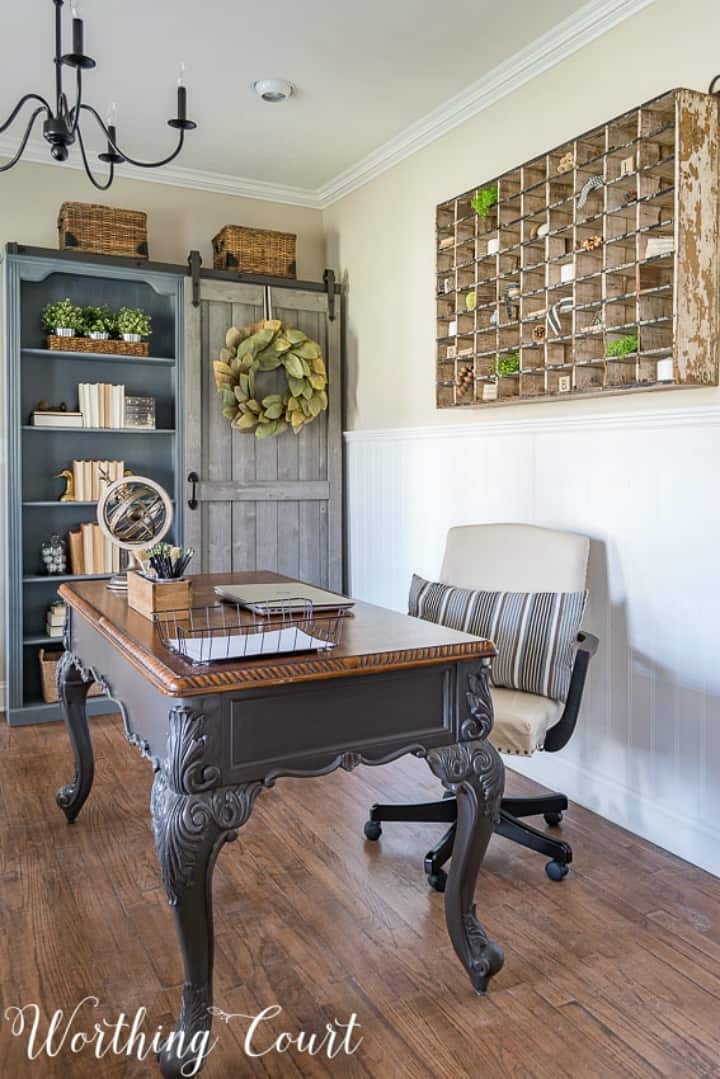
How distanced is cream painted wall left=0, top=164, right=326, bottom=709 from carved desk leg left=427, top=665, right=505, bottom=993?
279cm

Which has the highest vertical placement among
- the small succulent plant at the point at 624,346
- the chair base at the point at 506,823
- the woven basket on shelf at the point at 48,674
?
the small succulent plant at the point at 624,346

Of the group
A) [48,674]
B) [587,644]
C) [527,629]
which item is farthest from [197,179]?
[587,644]

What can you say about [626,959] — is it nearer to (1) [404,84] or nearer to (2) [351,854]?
(2) [351,854]

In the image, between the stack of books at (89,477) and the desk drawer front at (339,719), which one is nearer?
the desk drawer front at (339,719)

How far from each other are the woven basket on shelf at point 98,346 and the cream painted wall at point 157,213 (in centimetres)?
25

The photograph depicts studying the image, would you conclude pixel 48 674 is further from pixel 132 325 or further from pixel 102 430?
pixel 132 325

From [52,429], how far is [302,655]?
2716mm

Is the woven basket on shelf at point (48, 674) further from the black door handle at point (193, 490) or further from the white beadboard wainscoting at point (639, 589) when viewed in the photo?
the white beadboard wainscoting at point (639, 589)

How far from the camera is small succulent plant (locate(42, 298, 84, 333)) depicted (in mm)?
3865

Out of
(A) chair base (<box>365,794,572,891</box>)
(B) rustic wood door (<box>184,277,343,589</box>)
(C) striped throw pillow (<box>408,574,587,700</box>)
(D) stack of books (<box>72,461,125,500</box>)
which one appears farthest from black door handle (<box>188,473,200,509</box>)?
(A) chair base (<box>365,794,572,891</box>)

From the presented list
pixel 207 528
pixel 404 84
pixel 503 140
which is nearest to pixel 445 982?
pixel 207 528

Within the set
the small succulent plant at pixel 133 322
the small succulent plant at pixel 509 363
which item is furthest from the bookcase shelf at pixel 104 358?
the small succulent plant at pixel 509 363

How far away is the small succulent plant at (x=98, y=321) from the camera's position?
13.1 feet

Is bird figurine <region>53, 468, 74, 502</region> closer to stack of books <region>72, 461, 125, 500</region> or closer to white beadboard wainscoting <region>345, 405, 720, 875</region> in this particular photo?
stack of books <region>72, 461, 125, 500</region>
